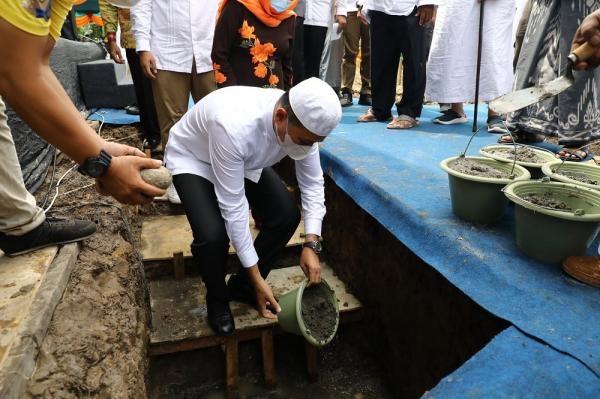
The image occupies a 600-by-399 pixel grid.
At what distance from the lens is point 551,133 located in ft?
9.64

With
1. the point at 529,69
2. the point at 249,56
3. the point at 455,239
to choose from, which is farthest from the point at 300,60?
the point at 455,239

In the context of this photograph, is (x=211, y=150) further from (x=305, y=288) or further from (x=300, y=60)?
(x=300, y=60)

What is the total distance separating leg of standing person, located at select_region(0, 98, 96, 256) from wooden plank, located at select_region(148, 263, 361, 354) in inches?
31.3

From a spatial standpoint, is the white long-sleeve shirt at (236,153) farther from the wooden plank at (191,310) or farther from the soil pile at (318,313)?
the wooden plank at (191,310)

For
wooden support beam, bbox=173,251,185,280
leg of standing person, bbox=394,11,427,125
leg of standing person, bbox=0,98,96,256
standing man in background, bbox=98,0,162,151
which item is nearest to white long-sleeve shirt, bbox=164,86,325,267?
leg of standing person, bbox=0,98,96,256

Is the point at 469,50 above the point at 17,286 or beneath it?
above

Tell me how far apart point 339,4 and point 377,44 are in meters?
1.08

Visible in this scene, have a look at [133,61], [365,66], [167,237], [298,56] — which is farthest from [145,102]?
[365,66]

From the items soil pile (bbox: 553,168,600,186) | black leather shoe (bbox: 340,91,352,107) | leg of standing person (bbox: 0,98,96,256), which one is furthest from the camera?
black leather shoe (bbox: 340,91,352,107)

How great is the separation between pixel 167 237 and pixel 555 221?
2465mm

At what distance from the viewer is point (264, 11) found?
305cm

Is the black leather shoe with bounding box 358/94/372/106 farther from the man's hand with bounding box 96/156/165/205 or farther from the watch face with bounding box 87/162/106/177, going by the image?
the watch face with bounding box 87/162/106/177

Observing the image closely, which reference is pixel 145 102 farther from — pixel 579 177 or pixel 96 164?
pixel 579 177

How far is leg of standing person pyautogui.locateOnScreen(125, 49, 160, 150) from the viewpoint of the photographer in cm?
376
